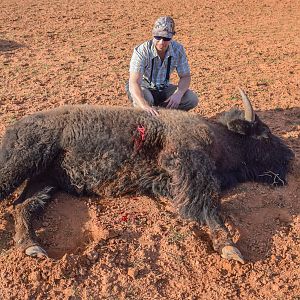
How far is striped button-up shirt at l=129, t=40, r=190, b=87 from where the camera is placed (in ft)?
20.7

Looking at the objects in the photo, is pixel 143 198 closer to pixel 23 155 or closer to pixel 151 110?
pixel 151 110

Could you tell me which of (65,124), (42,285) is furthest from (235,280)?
(65,124)

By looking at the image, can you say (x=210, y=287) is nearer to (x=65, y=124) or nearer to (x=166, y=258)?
(x=166, y=258)

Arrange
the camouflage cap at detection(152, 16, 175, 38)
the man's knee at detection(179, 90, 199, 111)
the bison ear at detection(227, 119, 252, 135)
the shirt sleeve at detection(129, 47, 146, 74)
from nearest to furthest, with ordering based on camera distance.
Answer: the bison ear at detection(227, 119, 252, 135)
the camouflage cap at detection(152, 16, 175, 38)
the shirt sleeve at detection(129, 47, 146, 74)
the man's knee at detection(179, 90, 199, 111)

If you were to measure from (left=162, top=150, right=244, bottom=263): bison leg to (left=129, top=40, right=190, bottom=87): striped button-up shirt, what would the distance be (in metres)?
1.81

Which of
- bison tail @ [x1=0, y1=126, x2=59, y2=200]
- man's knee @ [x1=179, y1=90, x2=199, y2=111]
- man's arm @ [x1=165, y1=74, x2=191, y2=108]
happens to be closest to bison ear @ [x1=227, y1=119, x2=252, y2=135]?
man's arm @ [x1=165, y1=74, x2=191, y2=108]

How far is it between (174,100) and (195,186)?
1.87 m

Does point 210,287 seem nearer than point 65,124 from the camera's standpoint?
Yes

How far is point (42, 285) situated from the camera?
3.96 metres

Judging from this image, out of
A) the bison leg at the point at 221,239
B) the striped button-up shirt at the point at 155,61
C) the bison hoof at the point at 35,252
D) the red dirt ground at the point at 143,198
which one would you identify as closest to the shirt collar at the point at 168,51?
the striped button-up shirt at the point at 155,61

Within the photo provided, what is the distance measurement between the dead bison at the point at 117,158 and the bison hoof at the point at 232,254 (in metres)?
0.30

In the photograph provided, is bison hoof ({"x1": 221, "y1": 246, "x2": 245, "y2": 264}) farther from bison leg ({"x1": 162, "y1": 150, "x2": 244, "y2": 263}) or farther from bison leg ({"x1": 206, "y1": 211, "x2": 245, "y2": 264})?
bison leg ({"x1": 162, "y1": 150, "x2": 244, "y2": 263})

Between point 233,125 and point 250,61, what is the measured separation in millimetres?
4749

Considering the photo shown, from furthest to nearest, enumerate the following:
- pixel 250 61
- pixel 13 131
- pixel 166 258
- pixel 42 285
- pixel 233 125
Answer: pixel 250 61 < pixel 233 125 < pixel 13 131 < pixel 166 258 < pixel 42 285
